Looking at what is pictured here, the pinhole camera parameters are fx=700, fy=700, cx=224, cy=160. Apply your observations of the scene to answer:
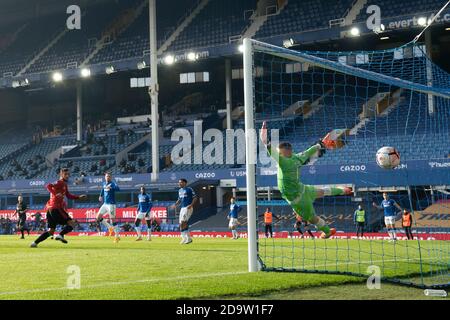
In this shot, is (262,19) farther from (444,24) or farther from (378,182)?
(378,182)

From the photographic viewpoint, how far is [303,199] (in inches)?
475

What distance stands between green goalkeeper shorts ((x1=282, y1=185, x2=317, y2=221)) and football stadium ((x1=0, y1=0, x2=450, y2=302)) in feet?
0.10

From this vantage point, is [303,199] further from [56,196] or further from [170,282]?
[56,196]

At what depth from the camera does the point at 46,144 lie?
51.1m

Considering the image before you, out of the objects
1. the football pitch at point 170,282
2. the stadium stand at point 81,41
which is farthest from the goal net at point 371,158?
the stadium stand at point 81,41

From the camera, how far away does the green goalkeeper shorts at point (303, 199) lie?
11933mm

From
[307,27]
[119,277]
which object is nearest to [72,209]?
[307,27]

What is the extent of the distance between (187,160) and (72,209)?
7626 mm

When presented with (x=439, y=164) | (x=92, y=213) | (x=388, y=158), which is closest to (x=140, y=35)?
(x=92, y=213)

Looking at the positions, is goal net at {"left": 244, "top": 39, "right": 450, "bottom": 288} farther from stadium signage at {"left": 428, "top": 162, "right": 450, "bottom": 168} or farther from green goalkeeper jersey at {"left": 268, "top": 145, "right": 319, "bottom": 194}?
green goalkeeper jersey at {"left": 268, "top": 145, "right": 319, "bottom": 194}

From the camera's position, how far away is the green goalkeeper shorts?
11.9m

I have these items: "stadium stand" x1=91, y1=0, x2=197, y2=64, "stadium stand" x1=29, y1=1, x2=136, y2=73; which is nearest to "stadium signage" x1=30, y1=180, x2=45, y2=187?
"stadium stand" x1=29, y1=1, x2=136, y2=73

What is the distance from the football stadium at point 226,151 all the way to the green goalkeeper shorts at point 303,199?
0.10 feet

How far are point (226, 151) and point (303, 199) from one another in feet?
92.0
